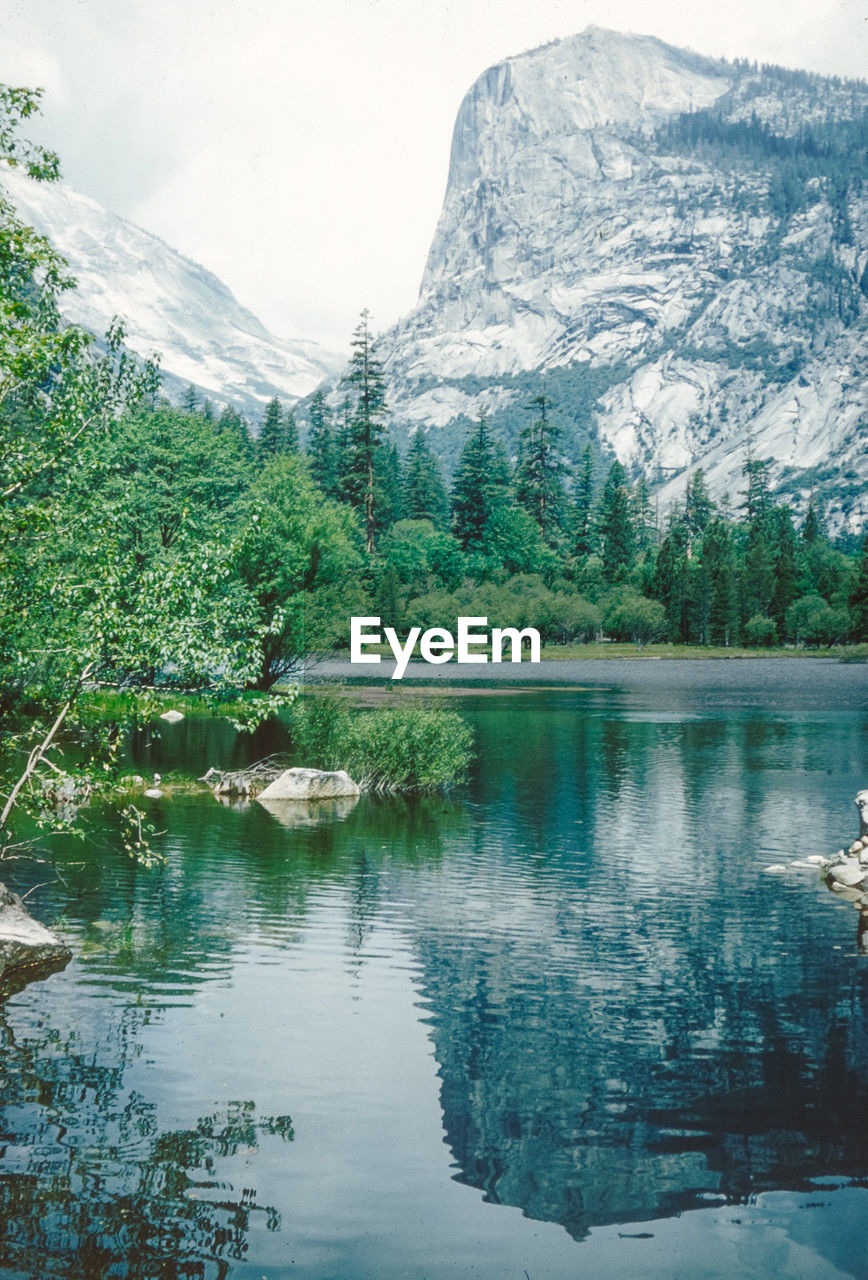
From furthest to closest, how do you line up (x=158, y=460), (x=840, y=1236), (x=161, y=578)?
(x=158, y=460)
(x=161, y=578)
(x=840, y=1236)

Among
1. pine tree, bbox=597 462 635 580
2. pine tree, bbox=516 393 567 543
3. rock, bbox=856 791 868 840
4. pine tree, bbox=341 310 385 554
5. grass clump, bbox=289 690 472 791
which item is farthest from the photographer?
pine tree, bbox=516 393 567 543

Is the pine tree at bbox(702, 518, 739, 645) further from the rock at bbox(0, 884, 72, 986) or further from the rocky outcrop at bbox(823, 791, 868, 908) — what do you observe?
the rock at bbox(0, 884, 72, 986)

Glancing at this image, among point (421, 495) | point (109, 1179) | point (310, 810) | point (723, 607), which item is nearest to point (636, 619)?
point (723, 607)

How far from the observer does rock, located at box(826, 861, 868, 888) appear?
26266 mm

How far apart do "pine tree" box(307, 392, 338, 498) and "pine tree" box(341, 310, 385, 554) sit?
18353mm

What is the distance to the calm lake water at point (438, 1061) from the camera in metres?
11.2

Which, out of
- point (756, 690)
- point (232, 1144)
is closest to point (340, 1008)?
point (232, 1144)

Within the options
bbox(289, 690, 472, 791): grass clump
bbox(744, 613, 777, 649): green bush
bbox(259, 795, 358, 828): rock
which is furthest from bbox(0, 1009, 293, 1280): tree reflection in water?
bbox(744, 613, 777, 649): green bush

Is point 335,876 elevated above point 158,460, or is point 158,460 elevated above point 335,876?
point 158,460

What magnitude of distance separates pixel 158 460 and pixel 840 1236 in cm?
6328

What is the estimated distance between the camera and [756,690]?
9588cm

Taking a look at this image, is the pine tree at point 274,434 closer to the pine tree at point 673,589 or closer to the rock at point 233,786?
the pine tree at point 673,589

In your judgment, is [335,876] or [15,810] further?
[15,810]

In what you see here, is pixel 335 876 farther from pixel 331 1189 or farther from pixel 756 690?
pixel 756 690
